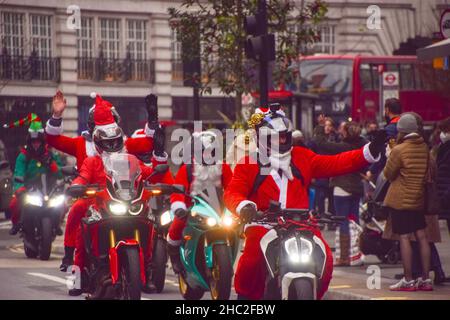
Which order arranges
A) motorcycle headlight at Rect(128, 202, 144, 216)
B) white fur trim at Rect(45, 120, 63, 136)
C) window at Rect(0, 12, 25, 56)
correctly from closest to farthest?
motorcycle headlight at Rect(128, 202, 144, 216)
white fur trim at Rect(45, 120, 63, 136)
window at Rect(0, 12, 25, 56)

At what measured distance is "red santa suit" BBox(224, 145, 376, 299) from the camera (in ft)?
34.3

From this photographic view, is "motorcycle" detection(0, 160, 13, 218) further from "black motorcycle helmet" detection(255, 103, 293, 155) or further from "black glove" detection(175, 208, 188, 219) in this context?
"black motorcycle helmet" detection(255, 103, 293, 155)

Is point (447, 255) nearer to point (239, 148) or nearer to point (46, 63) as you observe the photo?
point (239, 148)

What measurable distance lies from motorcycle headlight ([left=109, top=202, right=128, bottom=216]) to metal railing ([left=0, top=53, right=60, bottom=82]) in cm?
2724

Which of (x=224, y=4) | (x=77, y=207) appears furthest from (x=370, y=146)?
(x=224, y=4)

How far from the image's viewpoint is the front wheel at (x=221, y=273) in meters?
13.0

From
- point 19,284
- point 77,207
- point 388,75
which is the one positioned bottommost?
point 19,284

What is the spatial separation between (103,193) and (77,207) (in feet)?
6.37

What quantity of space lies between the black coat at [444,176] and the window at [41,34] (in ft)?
85.6

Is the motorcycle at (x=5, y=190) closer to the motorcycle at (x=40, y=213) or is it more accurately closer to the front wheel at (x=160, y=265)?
the motorcycle at (x=40, y=213)

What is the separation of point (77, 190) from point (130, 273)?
0.87m

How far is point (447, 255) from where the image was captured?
1817 centimetres

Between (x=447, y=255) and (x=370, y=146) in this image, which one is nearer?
(x=370, y=146)

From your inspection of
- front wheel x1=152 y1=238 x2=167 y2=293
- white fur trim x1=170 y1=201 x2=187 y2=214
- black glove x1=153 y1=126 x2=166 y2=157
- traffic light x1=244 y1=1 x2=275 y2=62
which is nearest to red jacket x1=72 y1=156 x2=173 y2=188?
white fur trim x1=170 y1=201 x2=187 y2=214
